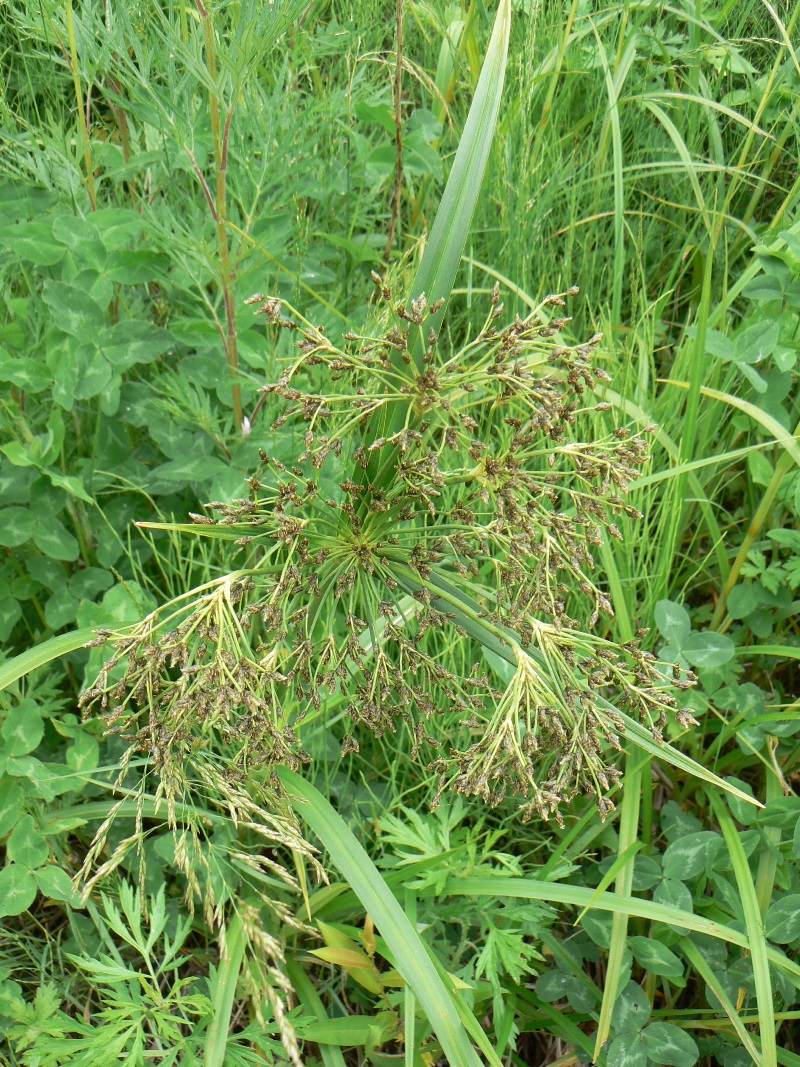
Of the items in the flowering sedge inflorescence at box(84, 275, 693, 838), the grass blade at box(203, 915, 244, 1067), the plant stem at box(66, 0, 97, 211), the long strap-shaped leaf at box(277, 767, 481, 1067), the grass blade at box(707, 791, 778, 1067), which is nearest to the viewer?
the flowering sedge inflorescence at box(84, 275, 693, 838)

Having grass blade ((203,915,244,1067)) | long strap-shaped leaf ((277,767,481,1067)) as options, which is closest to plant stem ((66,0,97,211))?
long strap-shaped leaf ((277,767,481,1067))

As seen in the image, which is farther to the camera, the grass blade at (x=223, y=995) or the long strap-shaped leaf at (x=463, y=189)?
the grass blade at (x=223, y=995)

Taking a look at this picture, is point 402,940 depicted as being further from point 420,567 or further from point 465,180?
point 465,180

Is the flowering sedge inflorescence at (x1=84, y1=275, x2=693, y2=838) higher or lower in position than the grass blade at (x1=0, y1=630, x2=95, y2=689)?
higher

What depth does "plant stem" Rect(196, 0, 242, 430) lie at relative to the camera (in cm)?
164

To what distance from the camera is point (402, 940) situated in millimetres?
1418

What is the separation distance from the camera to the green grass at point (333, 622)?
151 centimetres

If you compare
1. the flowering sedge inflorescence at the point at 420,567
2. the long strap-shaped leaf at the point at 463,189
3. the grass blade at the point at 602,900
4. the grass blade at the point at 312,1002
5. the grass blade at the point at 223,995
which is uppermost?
the long strap-shaped leaf at the point at 463,189

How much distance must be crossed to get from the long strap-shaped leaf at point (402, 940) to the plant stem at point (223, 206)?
3.15 ft

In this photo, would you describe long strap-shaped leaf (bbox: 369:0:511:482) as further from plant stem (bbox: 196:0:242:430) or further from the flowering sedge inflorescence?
plant stem (bbox: 196:0:242:430)

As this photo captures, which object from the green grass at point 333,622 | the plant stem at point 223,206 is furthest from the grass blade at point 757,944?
the plant stem at point 223,206

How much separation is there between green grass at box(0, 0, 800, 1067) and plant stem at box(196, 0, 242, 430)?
1 cm

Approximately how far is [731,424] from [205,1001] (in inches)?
73.1

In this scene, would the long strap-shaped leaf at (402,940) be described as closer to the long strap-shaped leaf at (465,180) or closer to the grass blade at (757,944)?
the grass blade at (757,944)
